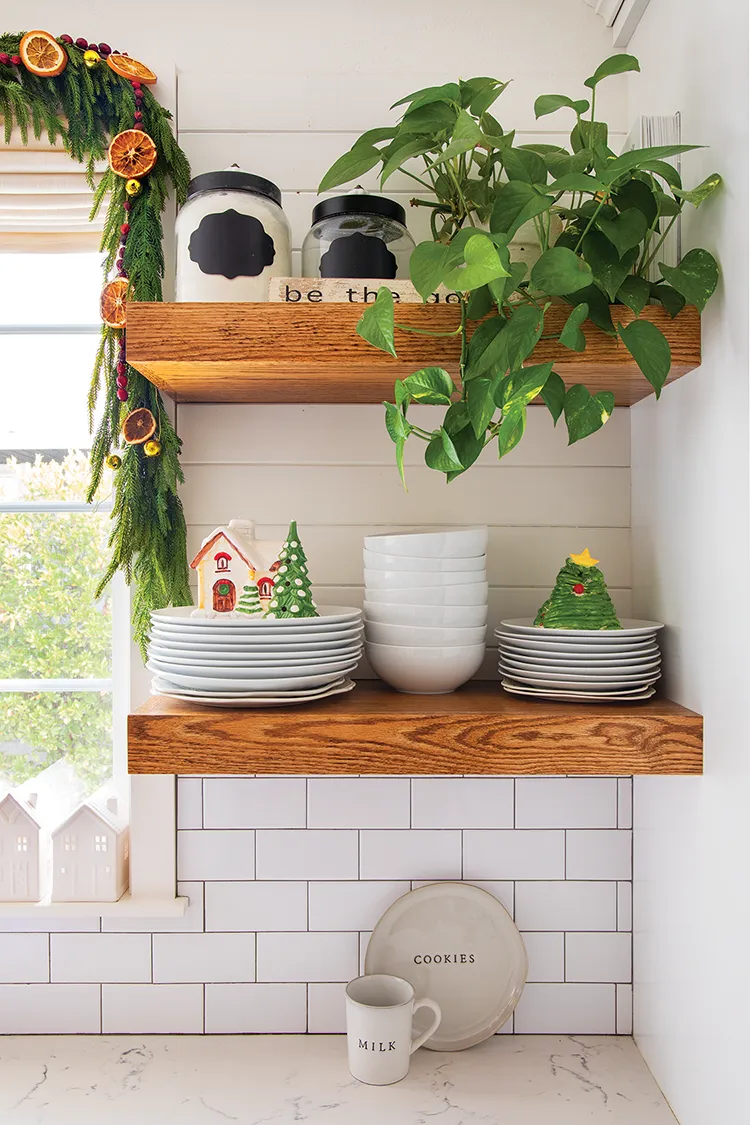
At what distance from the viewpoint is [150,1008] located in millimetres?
1284

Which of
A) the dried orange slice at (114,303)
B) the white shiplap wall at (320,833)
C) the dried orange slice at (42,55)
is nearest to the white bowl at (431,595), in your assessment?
the white shiplap wall at (320,833)

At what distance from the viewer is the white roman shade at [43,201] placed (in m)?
1.26

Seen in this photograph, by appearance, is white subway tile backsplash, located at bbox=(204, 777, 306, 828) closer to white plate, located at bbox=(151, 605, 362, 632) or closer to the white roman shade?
white plate, located at bbox=(151, 605, 362, 632)

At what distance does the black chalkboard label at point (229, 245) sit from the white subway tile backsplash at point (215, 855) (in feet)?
2.64

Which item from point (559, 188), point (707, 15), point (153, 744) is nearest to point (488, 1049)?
point (153, 744)

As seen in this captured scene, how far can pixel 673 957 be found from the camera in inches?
43.2

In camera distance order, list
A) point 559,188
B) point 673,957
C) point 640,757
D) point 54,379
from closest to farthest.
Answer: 1. point 559,188
2. point 640,757
3. point 673,957
4. point 54,379

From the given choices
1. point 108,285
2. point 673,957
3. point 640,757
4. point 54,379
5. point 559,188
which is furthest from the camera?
point 54,379

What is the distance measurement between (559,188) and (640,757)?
627 millimetres

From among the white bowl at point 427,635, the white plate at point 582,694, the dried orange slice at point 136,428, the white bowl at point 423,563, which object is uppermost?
the dried orange slice at point 136,428

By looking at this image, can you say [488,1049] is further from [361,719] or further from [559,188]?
[559,188]

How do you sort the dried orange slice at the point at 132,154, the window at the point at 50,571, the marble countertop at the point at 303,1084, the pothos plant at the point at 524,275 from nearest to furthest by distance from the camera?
1. the pothos plant at the point at 524,275
2. the marble countertop at the point at 303,1084
3. the dried orange slice at the point at 132,154
4. the window at the point at 50,571

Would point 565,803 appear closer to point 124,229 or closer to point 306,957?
point 306,957

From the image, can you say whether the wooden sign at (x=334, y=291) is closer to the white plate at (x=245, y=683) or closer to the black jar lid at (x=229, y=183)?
the black jar lid at (x=229, y=183)
